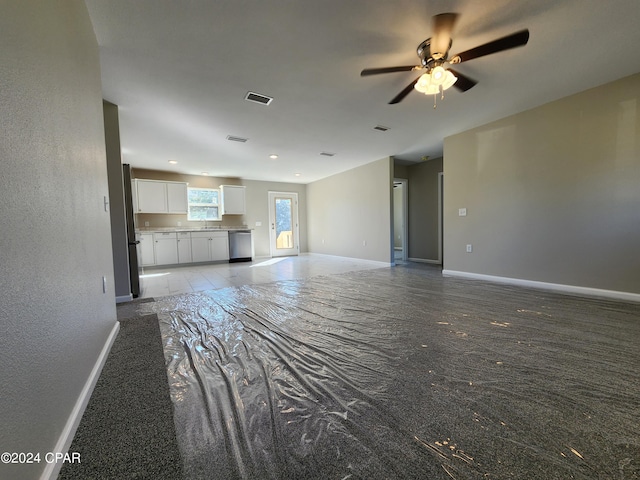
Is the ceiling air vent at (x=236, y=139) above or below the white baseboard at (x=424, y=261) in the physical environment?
above

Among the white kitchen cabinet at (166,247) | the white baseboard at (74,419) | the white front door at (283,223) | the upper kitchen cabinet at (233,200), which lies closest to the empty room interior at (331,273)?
the white baseboard at (74,419)

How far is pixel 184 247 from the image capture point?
643 centimetres

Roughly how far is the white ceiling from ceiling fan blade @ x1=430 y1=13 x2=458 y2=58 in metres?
0.08

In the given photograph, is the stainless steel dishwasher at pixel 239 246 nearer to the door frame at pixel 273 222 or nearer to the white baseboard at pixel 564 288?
the door frame at pixel 273 222

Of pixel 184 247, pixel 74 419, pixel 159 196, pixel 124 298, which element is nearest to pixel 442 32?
pixel 74 419

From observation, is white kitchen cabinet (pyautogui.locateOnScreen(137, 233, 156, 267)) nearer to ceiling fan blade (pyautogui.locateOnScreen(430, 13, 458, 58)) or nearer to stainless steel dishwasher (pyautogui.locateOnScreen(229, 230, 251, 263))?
stainless steel dishwasher (pyautogui.locateOnScreen(229, 230, 251, 263))

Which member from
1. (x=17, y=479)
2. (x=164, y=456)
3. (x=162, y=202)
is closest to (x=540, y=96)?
(x=164, y=456)

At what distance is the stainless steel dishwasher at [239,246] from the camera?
279 inches

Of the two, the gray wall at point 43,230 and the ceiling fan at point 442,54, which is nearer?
the gray wall at point 43,230

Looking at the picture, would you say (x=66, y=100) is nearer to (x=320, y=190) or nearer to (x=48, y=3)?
(x=48, y=3)

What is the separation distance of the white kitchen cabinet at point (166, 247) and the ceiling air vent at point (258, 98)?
452 cm

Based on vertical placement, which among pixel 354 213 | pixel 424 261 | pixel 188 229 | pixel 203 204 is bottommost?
pixel 424 261

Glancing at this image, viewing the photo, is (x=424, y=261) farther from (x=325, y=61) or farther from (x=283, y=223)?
(x=325, y=61)

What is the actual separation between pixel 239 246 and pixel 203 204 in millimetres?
1579
